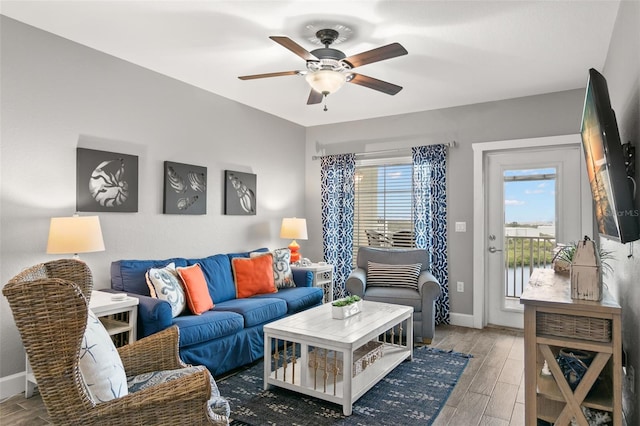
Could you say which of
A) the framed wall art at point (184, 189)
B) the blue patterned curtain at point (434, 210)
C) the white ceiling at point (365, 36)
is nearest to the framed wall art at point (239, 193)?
the framed wall art at point (184, 189)

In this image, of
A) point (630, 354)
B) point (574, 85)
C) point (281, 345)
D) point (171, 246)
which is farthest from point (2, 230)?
point (574, 85)

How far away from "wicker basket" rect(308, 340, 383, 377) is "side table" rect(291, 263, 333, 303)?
1.62 metres

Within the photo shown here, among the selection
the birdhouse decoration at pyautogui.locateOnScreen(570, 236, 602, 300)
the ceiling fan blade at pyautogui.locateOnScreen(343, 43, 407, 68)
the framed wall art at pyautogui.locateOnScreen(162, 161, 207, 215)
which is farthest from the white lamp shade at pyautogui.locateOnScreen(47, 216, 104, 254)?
the birdhouse decoration at pyautogui.locateOnScreen(570, 236, 602, 300)

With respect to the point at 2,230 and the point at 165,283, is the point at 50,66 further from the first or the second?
the point at 165,283

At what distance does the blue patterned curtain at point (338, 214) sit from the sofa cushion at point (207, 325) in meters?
2.43

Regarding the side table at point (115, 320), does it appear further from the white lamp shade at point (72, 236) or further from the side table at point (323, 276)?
the side table at point (323, 276)

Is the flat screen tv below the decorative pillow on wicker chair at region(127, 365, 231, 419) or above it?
above

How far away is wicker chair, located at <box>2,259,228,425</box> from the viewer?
137 cm

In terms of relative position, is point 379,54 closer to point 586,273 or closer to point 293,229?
point 586,273

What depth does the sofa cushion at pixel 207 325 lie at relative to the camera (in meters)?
2.95

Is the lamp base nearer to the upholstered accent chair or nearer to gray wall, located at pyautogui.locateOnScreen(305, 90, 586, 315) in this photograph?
the upholstered accent chair

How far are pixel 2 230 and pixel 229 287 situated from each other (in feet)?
6.22

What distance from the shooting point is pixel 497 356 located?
146 inches

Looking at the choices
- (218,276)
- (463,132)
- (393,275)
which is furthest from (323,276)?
(463,132)
